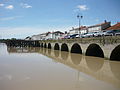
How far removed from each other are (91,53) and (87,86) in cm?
1824

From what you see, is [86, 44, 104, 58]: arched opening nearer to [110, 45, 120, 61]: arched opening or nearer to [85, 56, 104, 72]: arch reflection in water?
[85, 56, 104, 72]: arch reflection in water

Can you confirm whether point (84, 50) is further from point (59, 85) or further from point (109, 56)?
point (59, 85)

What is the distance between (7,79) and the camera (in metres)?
12.4

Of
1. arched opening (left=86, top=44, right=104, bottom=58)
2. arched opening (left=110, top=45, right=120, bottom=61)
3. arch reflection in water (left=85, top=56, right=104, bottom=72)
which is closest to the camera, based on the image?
arch reflection in water (left=85, top=56, right=104, bottom=72)

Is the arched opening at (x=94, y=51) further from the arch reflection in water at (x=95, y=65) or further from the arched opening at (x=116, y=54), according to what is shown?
the arched opening at (x=116, y=54)

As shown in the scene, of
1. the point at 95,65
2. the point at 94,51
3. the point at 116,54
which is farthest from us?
the point at 94,51

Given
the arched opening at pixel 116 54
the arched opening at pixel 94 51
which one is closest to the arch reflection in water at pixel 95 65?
the arched opening at pixel 116 54

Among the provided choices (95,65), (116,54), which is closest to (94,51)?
(116,54)

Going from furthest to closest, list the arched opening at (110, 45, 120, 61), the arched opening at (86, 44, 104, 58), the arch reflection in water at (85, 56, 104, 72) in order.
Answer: the arched opening at (86, 44, 104, 58) < the arched opening at (110, 45, 120, 61) < the arch reflection in water at (85, 56, 104, 72)

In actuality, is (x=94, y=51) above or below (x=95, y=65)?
above

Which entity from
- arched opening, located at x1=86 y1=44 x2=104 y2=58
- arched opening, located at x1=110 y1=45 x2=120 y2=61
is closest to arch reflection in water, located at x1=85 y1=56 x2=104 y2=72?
arched opening, located at x1=110 y1=45 x2=120 y2=61

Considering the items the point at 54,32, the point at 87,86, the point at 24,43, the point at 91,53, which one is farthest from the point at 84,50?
the point at 54,32

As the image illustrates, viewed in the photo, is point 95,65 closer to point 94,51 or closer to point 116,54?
point 116,54

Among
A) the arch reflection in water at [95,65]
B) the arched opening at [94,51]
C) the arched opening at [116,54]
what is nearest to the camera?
the arch reflection in water at [95,65]
